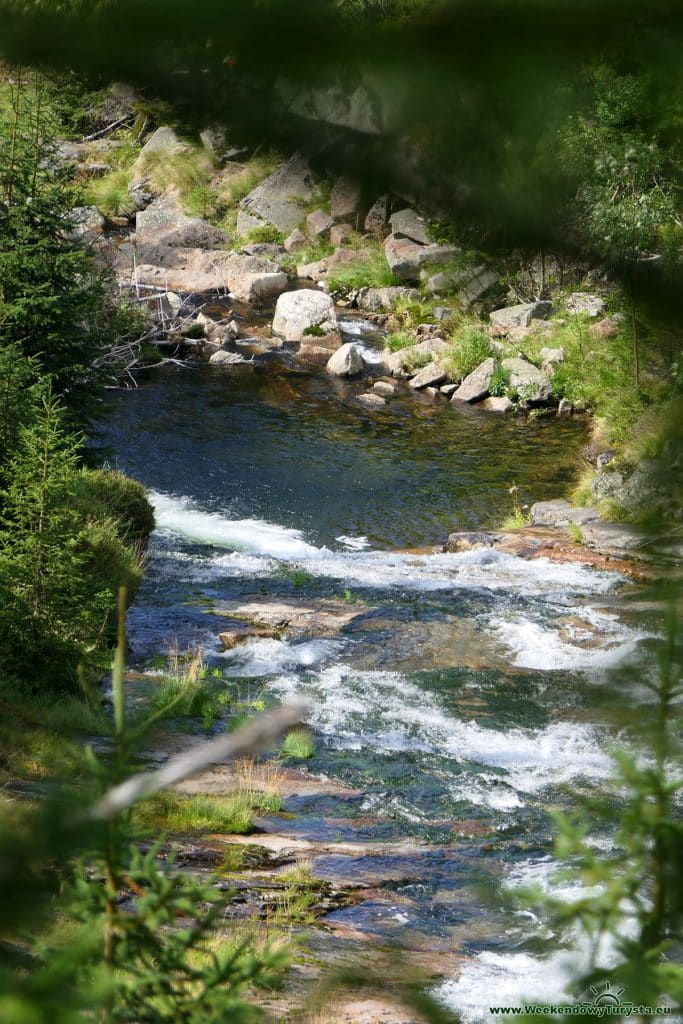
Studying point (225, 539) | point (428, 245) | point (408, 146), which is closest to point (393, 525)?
point (225, 539)

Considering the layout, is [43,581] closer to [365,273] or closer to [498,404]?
[498,404]

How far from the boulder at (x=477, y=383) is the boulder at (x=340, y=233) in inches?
326

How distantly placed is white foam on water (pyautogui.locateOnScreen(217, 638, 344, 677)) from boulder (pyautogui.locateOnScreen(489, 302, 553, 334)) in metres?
12.3

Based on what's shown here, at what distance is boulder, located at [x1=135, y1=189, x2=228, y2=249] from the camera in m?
26.9

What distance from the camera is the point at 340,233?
26578mm

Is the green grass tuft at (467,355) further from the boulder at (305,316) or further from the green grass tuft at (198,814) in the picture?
the green grass tuft at (198,814)

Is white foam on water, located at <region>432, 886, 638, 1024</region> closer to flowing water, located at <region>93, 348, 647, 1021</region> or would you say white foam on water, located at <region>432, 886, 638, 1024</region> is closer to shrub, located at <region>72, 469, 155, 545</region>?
flowing water, located at <region>93, 348, 647, 1021</region>

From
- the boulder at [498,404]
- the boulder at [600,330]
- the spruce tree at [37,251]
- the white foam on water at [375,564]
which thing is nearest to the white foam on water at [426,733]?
the white foam on water at [375,564]

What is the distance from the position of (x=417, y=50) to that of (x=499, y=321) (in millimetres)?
20666

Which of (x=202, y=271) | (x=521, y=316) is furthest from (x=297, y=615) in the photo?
(x=202, y=271)

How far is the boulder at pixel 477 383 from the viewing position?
63.1 feet

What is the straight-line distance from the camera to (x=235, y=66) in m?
0.96

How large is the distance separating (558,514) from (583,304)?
785cm

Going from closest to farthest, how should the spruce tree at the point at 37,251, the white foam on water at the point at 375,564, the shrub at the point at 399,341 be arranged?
the spruce tree at the point at 37,251, the white foam on water at the point at 375,564, the shrub at the point at 399,341
